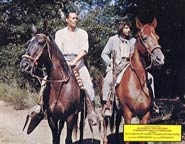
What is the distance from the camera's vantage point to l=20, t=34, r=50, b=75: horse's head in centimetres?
549

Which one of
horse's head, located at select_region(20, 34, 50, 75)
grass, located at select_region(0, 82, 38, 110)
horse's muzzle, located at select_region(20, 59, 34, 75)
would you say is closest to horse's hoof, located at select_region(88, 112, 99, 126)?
horse's head, located at select_region(20, 34, 50, 75)

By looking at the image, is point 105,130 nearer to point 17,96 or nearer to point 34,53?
point 34,53

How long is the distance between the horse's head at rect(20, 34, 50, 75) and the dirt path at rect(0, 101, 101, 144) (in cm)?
269

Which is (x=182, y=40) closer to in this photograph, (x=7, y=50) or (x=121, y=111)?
(x=121, y=111)

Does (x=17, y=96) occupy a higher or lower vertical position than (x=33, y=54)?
lower

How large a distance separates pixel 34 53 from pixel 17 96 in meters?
6.83

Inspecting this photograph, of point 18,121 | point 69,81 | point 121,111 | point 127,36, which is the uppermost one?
A: point 127,36

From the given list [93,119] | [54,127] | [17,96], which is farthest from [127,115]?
[17,96]

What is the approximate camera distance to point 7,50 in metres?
13.0

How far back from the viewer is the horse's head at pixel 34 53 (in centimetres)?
549

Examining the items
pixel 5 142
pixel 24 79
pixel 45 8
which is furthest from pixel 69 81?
pixel 24 79

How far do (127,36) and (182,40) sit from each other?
1.64m

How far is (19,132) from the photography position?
9.04 metres

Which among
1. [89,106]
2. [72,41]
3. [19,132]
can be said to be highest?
[72,41]
